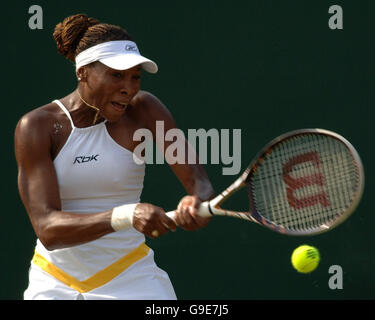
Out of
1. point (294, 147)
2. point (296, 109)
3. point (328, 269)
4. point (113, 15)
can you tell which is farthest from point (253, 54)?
point (294, 147)

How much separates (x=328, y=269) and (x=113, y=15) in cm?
A: 187

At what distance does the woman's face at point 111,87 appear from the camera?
118 inches

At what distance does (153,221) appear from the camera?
104 inches

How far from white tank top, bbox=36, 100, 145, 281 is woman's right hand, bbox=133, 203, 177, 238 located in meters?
0.43

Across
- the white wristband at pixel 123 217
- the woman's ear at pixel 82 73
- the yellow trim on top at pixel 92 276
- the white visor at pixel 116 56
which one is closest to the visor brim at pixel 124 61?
the white visor at pixel 116 56

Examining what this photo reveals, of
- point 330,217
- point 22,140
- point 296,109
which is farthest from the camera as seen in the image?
point 296,109

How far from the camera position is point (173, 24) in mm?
4734

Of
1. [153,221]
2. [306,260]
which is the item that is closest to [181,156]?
[153,221]

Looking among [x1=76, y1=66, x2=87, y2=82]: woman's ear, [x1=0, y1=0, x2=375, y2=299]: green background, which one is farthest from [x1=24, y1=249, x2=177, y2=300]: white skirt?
[x1=0, y1=0, x2=375, y2=299]: green background

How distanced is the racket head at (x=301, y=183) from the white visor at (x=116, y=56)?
557mm

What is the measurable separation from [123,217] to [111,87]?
1.75 ft

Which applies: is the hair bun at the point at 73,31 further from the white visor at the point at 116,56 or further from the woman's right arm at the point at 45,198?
the woman's right arm at the point at 45,198

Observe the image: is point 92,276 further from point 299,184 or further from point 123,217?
point 299,184

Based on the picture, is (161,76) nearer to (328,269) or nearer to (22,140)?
(328,269)
